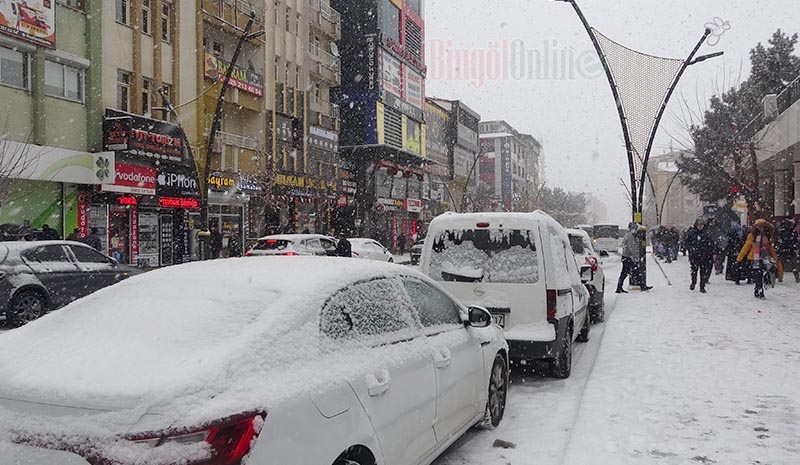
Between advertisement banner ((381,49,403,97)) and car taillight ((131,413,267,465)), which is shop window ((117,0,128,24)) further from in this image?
car taillight ((131,413,267,465))

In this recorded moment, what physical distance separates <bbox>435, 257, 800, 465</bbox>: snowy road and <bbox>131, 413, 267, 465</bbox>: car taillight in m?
2.43

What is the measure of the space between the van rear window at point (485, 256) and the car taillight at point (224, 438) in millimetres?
4688

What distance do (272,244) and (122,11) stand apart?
1231 centimetres

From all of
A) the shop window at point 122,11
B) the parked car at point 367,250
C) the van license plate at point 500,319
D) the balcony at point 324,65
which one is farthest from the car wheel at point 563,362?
the balcony at point 324,65

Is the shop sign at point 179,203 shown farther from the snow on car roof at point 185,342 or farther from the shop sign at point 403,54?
the shop sign at point 403,54

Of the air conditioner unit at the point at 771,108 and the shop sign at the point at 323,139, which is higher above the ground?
the shop sign at the point at 323,139

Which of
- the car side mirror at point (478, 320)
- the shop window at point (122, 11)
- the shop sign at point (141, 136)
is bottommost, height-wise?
the car side mirror at point (478, 320)

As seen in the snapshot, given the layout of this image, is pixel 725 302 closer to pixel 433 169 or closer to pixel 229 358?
pixel 229 358

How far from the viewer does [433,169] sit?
193 ft

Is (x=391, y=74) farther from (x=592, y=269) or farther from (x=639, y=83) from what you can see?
(x=592, y=269)

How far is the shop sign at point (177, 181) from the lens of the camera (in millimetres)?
24328

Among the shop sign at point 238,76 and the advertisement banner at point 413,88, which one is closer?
the shop sign at point 238,76

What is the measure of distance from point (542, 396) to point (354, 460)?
3.72 meters

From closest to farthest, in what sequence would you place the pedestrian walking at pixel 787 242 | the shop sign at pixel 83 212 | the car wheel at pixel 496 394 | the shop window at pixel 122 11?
the car wheel at pixel 496 394 → the pedestrian walking at pixel 787 242 → the shop sign at pixel 83 212 → the shop window at pixel 122 11
